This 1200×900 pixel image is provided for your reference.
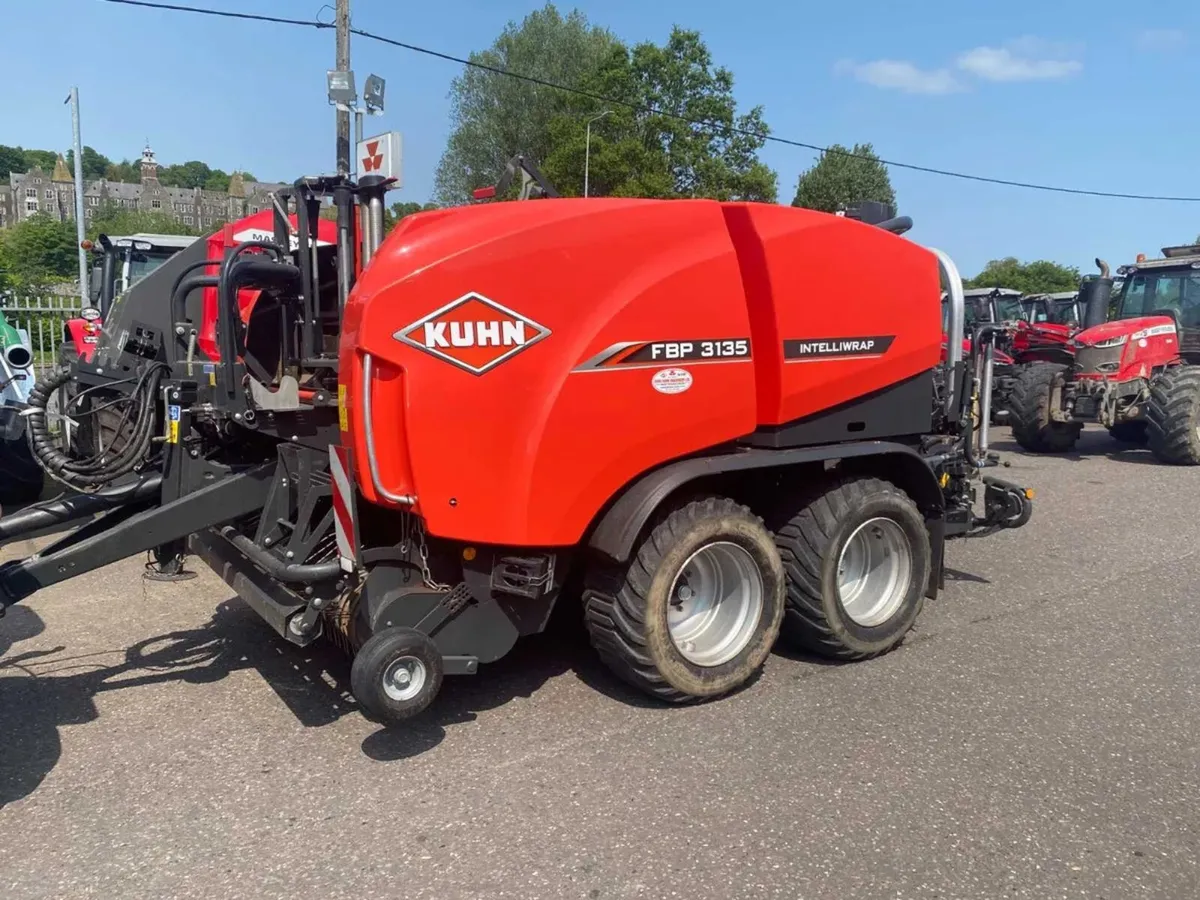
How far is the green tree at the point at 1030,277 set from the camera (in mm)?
50013

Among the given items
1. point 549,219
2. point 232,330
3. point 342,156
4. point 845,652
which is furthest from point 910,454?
point 342,156

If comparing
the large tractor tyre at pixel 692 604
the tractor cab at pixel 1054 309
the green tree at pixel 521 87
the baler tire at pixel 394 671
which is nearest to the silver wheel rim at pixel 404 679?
the baler tire at pixel 394 671

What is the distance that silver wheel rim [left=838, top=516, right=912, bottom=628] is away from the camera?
474 centimetres

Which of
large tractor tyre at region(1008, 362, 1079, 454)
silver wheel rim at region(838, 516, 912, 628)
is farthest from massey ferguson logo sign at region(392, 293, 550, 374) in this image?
large tractor tyre at region(1008, 362, 1079, 454)

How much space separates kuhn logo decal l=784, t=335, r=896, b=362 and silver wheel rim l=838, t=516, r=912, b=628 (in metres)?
0.89

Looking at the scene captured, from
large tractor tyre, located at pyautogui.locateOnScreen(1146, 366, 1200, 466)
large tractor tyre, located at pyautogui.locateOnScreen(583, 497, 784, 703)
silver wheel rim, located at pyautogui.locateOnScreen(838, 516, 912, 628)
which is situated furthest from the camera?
large tractor tyre, located at pyautogui.locateOnScreen(1146, 366, 1200, 466)

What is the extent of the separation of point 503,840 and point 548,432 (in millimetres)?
1455

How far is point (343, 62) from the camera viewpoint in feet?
42.8

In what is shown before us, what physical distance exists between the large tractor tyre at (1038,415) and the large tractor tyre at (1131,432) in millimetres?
846

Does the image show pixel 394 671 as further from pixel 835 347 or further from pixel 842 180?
pixel 842 180

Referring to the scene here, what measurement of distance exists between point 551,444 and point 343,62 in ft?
37.8

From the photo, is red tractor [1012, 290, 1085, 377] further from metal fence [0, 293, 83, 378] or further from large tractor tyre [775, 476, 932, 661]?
metal fence [0, 293, 83, 378]

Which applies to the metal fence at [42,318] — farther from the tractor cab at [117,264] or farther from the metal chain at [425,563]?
the metal chain at [425,563]

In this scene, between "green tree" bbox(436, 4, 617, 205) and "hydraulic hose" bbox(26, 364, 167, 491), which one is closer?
"hydraulic hose" bbox(26, 364, 167, 491)
